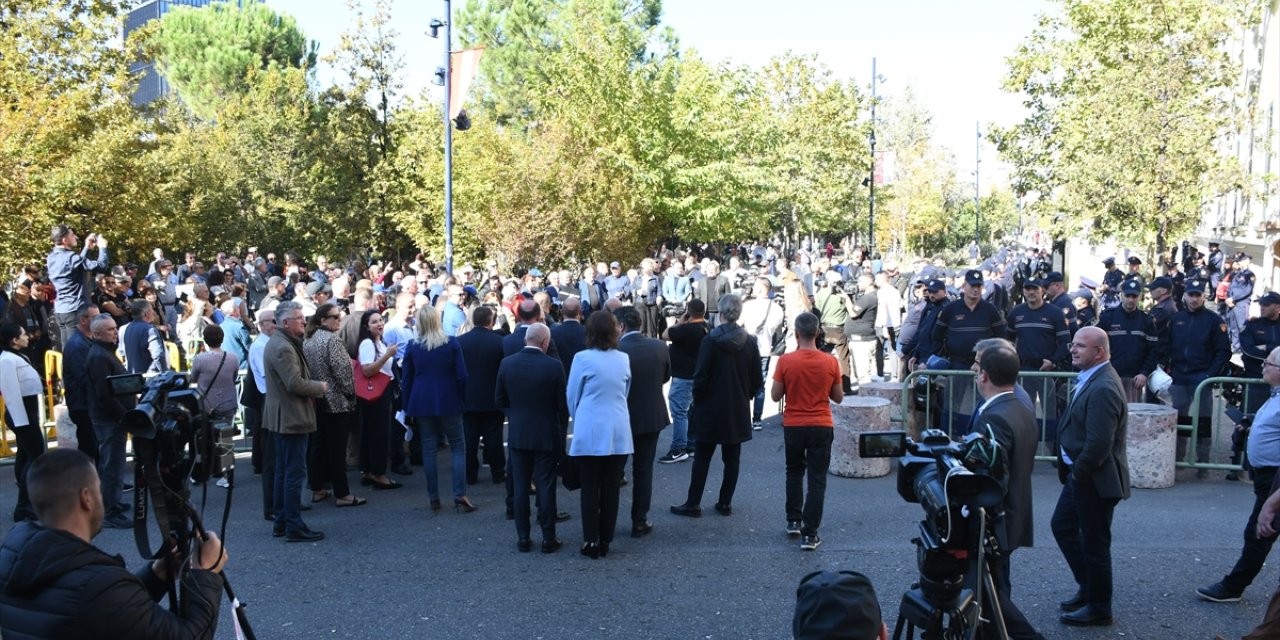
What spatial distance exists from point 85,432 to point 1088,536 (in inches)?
312

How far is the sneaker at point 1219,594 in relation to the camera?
6.48 meters

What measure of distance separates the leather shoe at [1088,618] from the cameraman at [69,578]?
4785mm

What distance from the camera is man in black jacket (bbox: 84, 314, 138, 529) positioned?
26.9ft

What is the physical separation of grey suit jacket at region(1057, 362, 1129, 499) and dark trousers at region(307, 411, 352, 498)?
→ 5.79 meters

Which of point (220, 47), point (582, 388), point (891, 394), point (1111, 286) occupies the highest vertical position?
point (220, 47)

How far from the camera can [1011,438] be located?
5387mm

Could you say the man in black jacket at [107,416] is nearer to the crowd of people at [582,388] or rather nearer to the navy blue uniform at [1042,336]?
the crowd of people at [582,388]

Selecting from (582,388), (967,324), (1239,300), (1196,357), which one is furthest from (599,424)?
(1239,300)

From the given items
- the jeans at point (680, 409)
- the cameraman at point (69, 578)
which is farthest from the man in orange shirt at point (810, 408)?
the cameraman at point (69, 578)

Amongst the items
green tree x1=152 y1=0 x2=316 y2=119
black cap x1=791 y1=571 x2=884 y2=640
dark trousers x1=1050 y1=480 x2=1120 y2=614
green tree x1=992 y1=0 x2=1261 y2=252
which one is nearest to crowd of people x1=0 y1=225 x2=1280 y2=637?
dark trousers x1=1050 y1=480 x2=1120 y2=614

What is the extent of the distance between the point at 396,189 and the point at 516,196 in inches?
302

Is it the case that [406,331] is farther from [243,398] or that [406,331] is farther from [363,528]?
[363,528]

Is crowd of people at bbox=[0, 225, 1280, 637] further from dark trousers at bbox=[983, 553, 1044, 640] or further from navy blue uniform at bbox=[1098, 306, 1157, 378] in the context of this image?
dark trousers at bbox=[983, 553, 1044, 640]

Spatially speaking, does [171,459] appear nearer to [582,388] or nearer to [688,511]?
[582,388]
